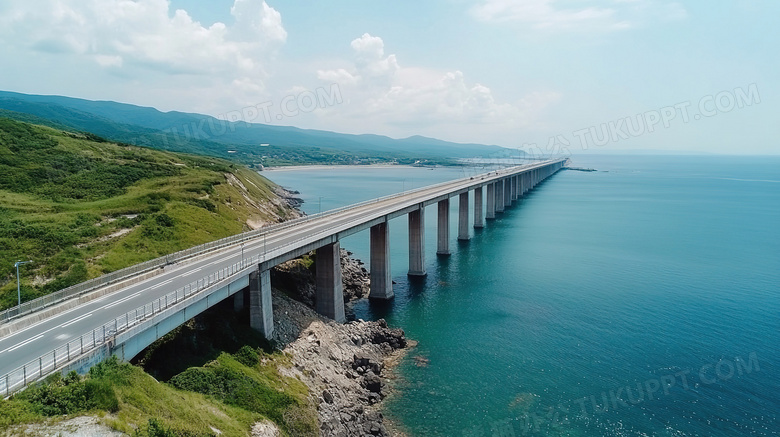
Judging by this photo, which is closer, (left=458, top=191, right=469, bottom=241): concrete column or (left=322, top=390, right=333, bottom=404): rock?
(left=322, top=390, right=333, bottom=404): rock

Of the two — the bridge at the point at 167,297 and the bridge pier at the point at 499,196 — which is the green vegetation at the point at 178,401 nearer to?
the bridge at the point at 167,297

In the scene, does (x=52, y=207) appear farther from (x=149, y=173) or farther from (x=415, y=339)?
(x=415, y=339)

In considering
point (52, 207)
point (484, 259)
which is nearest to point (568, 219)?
point (484, 259)

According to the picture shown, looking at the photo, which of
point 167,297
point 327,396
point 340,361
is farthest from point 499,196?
point 167,297

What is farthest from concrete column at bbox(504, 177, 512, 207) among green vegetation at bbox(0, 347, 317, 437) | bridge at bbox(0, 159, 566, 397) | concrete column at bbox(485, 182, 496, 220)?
green vegetation at bbox(0, 347, 317, 437)

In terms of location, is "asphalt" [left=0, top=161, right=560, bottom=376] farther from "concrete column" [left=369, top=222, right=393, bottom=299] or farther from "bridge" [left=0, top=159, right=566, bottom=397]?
"concrete column" [left=369, top=222, right=393, bottom=299]

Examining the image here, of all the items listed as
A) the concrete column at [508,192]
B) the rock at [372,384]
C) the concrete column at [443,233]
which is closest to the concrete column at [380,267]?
the rock at [372,384]
